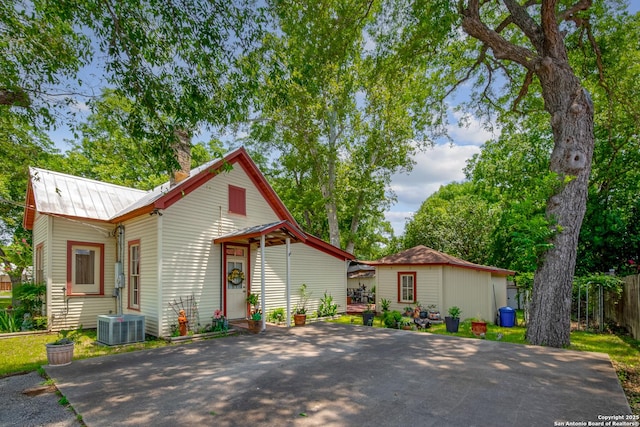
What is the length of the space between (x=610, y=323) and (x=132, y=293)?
607 inches

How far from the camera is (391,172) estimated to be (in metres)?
22.1

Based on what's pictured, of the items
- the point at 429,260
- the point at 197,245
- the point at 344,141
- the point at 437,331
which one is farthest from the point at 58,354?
the point at 344,141

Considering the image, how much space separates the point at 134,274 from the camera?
34.9 feet

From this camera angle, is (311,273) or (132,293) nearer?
(132,293)

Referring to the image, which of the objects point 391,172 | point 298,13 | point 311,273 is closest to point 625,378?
point 311,273

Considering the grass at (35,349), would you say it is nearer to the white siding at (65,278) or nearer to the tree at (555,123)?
the white siding at (65,278)

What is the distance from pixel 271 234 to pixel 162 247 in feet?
10.0

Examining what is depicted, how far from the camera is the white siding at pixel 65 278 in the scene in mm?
10391

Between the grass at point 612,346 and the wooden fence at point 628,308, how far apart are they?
47 centimetres

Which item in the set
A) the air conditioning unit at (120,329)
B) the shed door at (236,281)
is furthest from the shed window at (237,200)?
the air conditioning unit at (120,329)

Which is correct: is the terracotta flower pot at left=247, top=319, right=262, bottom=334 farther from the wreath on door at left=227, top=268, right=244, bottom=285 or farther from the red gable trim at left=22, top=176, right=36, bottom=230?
the red gable trim at left=22, top=176, right=36, bottom=230

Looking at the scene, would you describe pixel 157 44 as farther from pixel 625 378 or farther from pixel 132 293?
pixel 625 378

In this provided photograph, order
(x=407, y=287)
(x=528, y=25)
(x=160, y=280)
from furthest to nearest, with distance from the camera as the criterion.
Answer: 1. (x=407, y=287)
2. (x=160, y=280)
3. (x=528, y=25)

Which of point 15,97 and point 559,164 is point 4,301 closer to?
point 15,97
